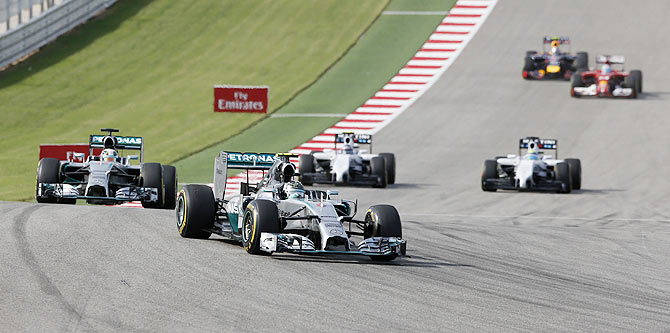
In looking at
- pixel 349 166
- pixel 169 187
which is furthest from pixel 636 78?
pixel 169 187

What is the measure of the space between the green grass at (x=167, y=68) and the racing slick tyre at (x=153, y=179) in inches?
452

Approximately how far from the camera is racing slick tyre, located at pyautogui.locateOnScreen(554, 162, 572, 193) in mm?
27641

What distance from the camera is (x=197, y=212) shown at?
53.7ft

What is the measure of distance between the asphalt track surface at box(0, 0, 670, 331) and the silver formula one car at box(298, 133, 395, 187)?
1.69 ft

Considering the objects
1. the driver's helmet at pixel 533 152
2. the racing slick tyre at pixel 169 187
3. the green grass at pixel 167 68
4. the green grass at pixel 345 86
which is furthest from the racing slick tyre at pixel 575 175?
the green grass at pixel 167 68

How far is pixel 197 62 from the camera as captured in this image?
1900 inches

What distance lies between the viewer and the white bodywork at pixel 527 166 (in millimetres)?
27797

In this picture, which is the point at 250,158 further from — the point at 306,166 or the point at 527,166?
the point at 527,166

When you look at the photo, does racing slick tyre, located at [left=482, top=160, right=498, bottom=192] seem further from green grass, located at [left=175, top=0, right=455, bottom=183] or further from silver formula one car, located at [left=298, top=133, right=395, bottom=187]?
green grass, located at [left=175, top=0, right=455, bottom=183]

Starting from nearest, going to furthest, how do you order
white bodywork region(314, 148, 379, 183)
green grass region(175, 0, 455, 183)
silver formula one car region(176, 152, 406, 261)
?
silver formula one car region(176, 152, 406, 261) → white bodywork region(314, 148, 379, 183) → green grass region(175, 0, 455, 183)

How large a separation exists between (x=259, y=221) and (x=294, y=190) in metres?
1.27

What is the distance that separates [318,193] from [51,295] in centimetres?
527

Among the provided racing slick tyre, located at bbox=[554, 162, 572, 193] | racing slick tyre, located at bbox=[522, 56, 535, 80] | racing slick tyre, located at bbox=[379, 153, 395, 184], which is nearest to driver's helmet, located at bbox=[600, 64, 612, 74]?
racing slick tyre, located at bbox=[522, 56, 535, 80]

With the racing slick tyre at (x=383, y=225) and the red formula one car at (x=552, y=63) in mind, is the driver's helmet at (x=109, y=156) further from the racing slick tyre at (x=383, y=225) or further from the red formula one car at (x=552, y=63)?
the red formula one car at (x=552, y=63)
